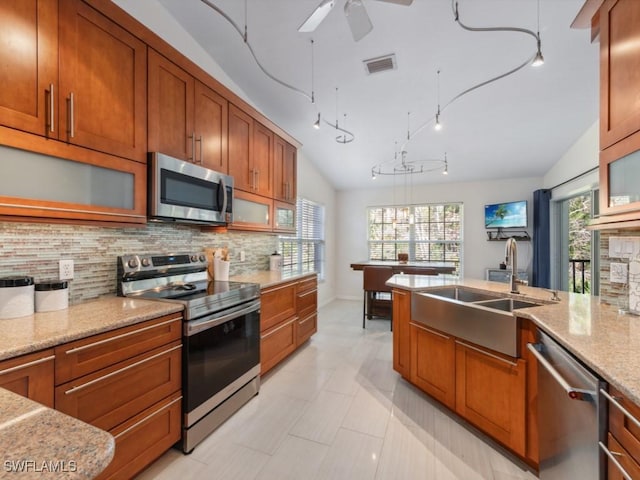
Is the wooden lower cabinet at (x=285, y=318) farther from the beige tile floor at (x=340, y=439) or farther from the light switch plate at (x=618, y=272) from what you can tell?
the light switch plate at (x=618, y=272)

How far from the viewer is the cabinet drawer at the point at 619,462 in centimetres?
85

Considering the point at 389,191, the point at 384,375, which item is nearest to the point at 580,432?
the point at 384,375

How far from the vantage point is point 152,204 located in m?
1.93

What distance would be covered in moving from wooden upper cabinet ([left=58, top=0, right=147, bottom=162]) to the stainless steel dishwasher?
246 cm

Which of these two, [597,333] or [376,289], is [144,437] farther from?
[376,289]

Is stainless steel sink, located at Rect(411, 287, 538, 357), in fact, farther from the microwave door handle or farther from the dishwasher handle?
the microwave door handle

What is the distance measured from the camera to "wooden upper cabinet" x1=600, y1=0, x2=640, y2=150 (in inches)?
50.8

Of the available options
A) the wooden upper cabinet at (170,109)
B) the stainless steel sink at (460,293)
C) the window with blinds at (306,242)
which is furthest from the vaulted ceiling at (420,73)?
the stainless steel sink at (460,293)

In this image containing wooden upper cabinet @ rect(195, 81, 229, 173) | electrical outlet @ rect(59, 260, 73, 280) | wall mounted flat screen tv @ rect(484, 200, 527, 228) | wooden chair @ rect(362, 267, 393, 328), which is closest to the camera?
electrical outlet @ rect(59, 260, 73, 280)

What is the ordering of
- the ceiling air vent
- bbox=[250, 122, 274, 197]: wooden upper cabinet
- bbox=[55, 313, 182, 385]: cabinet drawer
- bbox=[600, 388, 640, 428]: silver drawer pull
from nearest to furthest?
bbox=[600, 388, 640, 428]: silver drawer pull → bbox=[55, 313, 182, 385]: cabinet drawer → the ceiling air vent → bbox=[250, 122, 274, 197]: wooden upper cabinet

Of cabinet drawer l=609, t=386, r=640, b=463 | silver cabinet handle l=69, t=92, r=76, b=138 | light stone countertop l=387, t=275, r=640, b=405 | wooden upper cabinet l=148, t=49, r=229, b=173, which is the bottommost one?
cabinet drawer l=609, t=386, r=640, b=463

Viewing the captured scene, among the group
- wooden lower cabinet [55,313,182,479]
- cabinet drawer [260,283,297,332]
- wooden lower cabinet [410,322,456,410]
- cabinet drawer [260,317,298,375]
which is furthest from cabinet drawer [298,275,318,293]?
wooden lower cabinet [55,313,182,479]

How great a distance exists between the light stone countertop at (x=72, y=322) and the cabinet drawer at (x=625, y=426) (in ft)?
6.33

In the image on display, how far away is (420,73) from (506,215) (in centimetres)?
360
